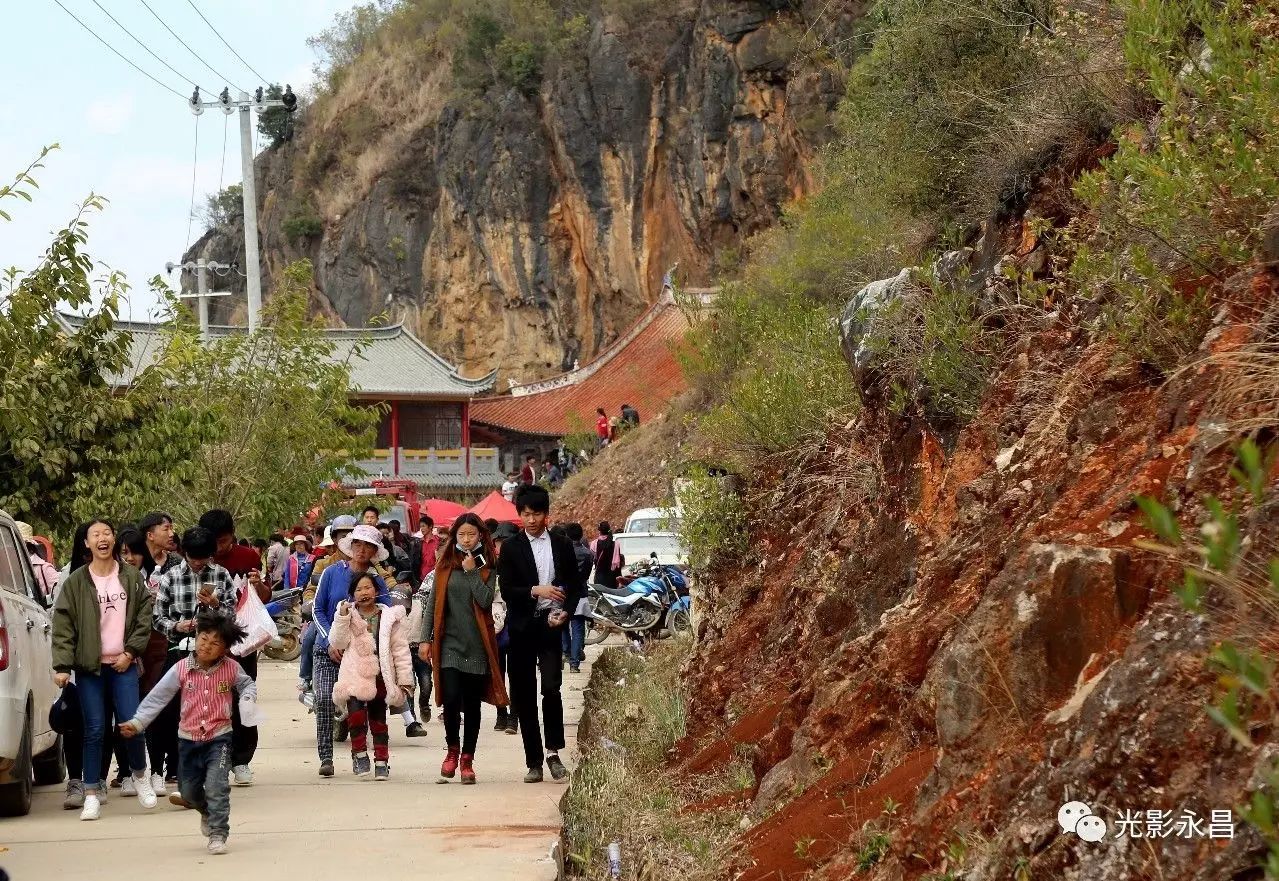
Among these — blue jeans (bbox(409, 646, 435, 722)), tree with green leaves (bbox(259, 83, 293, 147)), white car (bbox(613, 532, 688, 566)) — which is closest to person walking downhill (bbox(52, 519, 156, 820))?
blue jeans (bbox(409, 646, 435, 722))

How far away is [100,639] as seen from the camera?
9797 mm

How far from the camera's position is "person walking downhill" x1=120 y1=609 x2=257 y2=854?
835cm

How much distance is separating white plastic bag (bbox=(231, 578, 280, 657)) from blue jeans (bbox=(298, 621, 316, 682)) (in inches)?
74.2

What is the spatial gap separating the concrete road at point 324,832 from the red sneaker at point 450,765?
3.8 inches

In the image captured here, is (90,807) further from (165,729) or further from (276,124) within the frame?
(276,124)

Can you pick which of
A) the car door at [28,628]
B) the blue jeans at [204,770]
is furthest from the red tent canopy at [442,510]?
the blue jeans at [204,770]

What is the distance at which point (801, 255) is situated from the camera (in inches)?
1013

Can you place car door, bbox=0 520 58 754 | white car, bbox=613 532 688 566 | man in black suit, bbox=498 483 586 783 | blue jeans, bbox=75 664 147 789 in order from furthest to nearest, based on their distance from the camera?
white car, bbox=613 532 688 566 < man in black suit, bbox=498 483 586 783 < blue jeans, bbox=75 664 147 789 < car door, bbox=0 520 58 754

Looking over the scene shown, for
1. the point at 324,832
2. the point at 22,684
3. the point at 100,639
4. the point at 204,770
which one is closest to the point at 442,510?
the point at 100,639

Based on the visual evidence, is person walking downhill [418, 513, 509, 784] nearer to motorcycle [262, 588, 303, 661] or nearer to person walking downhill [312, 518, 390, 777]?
person walking downhill [312, 518, 390, 777]

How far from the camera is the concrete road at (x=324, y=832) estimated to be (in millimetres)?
7766

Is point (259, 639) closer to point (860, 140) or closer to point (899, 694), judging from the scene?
point (899, 694)

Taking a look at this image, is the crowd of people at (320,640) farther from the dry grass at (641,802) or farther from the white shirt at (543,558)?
the dry grass at (641,802)

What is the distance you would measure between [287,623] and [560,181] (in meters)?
38.3
